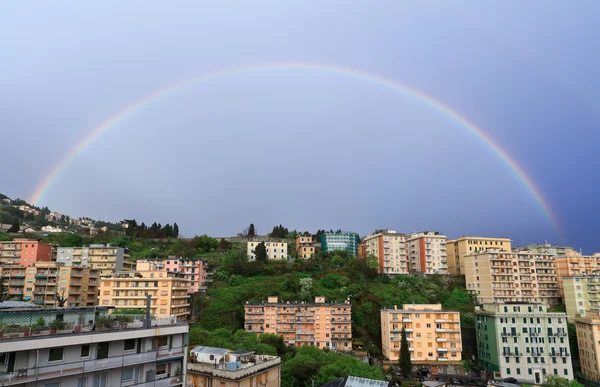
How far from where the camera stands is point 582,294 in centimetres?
6353

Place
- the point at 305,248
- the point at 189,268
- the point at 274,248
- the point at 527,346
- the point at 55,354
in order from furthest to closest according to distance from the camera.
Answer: the point at 305,248, the point at 274,248, the point at 189,268, the point at 527,346, the point at 55,354

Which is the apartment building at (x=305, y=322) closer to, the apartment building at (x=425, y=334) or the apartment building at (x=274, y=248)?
the apartment building at (x=425, y=334)

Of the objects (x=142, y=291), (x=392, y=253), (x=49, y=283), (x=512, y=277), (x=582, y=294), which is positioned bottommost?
(x=582, y=294)

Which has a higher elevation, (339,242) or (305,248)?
(339,242)

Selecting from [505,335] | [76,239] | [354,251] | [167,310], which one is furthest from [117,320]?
[354,251]

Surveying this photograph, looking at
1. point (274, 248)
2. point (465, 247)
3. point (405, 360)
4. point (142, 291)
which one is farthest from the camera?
point (274, 248)

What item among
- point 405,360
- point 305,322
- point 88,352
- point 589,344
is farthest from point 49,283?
point 589,344

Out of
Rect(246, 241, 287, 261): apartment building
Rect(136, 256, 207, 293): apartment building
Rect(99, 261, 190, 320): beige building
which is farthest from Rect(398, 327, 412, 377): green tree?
Rect(246, 241, 287, 261): apartment building

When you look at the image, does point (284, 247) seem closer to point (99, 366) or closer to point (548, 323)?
point (548, 323)

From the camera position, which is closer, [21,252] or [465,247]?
[21,252]

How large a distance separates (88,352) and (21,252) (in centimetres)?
6428

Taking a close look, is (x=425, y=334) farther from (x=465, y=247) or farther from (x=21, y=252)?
(x=21, y=252)

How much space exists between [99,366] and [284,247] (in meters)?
72.9

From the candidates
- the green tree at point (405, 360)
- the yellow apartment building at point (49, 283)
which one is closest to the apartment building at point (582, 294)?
the green tree at point (405, 360)
